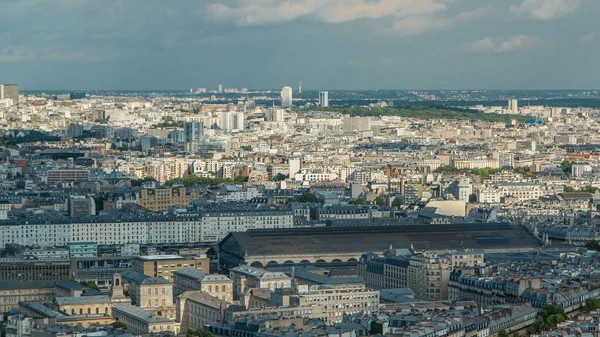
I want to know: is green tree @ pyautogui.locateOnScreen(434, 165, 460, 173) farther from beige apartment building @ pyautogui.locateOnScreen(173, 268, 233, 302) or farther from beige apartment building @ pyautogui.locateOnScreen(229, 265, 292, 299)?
beige apartment building @ pyautogui.locateOnScreen(173, 268, 233, 302)

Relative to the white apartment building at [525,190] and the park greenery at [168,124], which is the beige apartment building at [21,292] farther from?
the park greenery at [168,124]

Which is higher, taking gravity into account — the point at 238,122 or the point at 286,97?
the point at 286,97

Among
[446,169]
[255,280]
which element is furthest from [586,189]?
[255,280]

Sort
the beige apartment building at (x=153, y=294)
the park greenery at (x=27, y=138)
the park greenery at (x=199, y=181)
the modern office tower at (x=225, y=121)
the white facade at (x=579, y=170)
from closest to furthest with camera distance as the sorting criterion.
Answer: the beige apartment building at (x=153, y=294) < the park greenery at (x=199, y=181) < the white facade at (x=579, y=170) < the park greenery at (x=27, y=138) < the modern office tower at (x=225, y=121)

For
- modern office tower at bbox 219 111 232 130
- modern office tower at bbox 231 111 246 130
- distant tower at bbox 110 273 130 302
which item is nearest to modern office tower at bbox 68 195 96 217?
distant tower at bbox 110 273 130 302

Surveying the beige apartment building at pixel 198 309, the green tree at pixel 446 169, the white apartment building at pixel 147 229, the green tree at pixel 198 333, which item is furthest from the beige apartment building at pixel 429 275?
the green tree at pixel 446 169

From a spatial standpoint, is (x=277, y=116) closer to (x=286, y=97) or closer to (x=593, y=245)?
(x=286, y=97)
